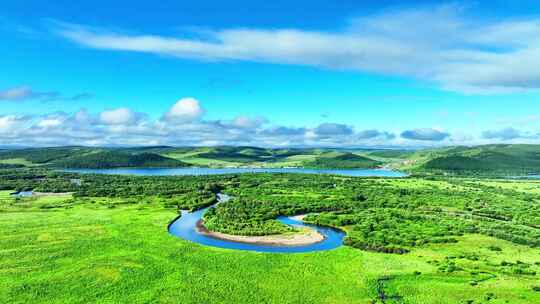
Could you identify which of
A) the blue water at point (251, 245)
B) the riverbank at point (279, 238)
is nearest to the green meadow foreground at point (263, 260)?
the riverbank at point (279, 238)

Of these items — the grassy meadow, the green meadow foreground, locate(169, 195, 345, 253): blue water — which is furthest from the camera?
locate(169, 195, 345, 253): blue water

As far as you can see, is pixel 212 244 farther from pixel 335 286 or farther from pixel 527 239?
pixel 527 239

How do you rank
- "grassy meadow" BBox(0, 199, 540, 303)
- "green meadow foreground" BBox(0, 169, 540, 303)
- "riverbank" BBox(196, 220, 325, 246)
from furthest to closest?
"riverbank" BBox(196, 220, 325, 246) < "green meadow foreground" BBox(0, 169, 540, 303) < "grassy meadow" BBox(0, 199, 540, 303)

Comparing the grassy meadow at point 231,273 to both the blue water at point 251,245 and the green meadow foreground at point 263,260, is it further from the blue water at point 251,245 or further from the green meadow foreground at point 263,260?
the blue water at point 251,245

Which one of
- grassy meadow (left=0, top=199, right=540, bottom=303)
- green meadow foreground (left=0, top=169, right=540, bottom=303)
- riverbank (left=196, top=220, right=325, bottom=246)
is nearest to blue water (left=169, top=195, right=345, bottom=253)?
riverbank (left=196, top=220, right=325, bottom=246)

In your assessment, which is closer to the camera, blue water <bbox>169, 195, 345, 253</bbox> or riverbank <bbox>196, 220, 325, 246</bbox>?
blue water <bbox>169, 195, 345, 253</bbox>

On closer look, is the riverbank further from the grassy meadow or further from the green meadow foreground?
the grassy meadow

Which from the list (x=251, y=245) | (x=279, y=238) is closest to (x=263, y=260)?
(x=251, y=245)
